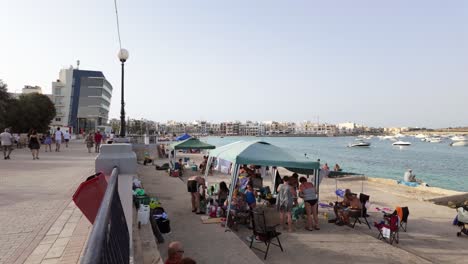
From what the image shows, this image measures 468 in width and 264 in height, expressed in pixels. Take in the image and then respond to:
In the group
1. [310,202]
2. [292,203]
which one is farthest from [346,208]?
[292,203]

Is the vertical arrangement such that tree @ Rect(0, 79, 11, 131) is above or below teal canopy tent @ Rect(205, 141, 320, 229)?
above

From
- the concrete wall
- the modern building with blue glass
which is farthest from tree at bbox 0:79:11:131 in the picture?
the modern building with blue glass

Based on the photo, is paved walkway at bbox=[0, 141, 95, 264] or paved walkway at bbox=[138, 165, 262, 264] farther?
paved walkway at bbox=[138, 165, 262, 264]

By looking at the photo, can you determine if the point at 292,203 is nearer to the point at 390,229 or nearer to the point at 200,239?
the point at 390,229

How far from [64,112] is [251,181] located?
98.9 metres

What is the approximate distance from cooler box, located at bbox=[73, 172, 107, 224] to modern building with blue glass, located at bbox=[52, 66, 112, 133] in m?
103

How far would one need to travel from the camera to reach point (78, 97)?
9925cm

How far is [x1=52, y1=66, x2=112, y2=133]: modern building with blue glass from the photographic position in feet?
321

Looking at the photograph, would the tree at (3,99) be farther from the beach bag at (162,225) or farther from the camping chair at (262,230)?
the camping chair at (262,230)

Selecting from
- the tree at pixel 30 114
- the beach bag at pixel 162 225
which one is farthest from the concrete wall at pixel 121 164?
the tree at pixel 30 114

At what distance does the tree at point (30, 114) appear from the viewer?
41.8m

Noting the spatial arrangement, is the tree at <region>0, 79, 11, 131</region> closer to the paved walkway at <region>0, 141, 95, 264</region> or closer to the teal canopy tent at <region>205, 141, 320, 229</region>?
the paved walkway at <region>0, 141, 95, 264</region>

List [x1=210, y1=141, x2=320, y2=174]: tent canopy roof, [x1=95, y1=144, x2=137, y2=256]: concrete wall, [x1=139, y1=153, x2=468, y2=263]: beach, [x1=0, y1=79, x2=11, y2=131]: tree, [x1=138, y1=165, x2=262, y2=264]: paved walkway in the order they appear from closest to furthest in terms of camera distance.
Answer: [x1=95, y1=144, x2=137, y2=256]: concrete wall
[x1=138, y1=165, x2=262, y2=264]: paved walkway
[x1=139, y1=153, x2=468, y2=263]: beach
[x1=210, y1=141, x2=320, y2=174]: tent canopy roof
[x1=0, y1=79, x2=11, y2=131]: tree

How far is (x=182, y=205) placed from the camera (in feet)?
36.2
